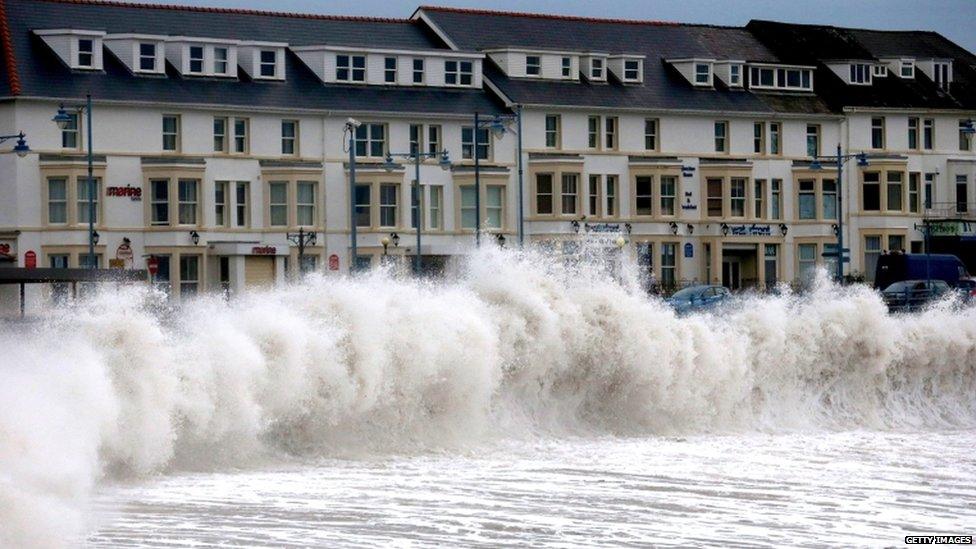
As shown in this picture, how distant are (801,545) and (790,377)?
55.2 ft

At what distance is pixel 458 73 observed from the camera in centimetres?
7644

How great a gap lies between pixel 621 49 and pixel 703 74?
3584 millimetres

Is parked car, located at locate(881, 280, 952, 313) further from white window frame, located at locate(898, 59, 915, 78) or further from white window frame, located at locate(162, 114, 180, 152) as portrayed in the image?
white window frame, located at locate(898, 59, 915, 78)

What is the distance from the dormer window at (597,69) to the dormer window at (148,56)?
18970mm

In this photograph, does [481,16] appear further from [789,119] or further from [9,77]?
[9,77]

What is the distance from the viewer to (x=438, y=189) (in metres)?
75.5

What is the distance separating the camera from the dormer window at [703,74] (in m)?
82.2

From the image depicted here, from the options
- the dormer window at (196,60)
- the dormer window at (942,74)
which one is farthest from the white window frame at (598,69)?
the dormer window at (942,74)

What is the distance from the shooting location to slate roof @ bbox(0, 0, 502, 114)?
221 feet

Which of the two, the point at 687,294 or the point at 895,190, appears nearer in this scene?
the point at 687,294

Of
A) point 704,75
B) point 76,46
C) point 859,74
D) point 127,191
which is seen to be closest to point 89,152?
point 127,191

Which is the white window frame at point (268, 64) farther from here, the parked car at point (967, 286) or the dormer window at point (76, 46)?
the parked car at point (967, 286)

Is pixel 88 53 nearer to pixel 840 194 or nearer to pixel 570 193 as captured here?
pixel 570 193

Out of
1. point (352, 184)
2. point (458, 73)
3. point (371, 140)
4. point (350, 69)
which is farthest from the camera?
point (458, 73)
